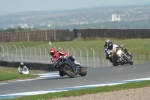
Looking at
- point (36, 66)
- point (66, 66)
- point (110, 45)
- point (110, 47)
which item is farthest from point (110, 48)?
point (36, 66)

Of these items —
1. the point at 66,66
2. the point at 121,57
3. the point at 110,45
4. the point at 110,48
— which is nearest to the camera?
the point at 66,66

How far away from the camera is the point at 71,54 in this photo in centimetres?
3828

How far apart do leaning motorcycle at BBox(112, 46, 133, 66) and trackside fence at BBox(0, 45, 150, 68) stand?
21.1 feet

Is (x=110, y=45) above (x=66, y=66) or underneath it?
above

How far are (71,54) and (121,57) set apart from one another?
11.3m

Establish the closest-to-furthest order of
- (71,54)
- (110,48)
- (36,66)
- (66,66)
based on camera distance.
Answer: (66,66)
(110,48)
(71,54)
(36,66)

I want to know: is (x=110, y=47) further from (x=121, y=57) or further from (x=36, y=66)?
(x=36, y=66)

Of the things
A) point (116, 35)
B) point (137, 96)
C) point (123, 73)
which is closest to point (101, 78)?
point (123, 73)

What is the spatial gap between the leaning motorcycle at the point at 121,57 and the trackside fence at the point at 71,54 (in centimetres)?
644

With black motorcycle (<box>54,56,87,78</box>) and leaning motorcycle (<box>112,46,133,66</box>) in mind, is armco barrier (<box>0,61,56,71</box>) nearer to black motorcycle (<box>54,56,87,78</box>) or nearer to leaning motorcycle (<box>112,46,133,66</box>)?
leaning motorcycle (<box>112,46,133,66</box>)

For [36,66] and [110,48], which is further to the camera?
[36,66]

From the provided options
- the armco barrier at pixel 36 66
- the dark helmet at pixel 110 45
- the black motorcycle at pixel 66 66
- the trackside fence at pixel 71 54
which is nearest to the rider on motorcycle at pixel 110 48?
the dark helmet at pixel 110 45

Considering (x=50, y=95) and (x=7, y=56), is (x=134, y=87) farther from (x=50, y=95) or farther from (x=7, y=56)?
(x=7, y=56)

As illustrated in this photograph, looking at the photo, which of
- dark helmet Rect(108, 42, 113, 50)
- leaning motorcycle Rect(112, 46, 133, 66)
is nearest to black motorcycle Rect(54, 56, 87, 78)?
leaning motorcycle Rect(112, 46, 133, 66)
